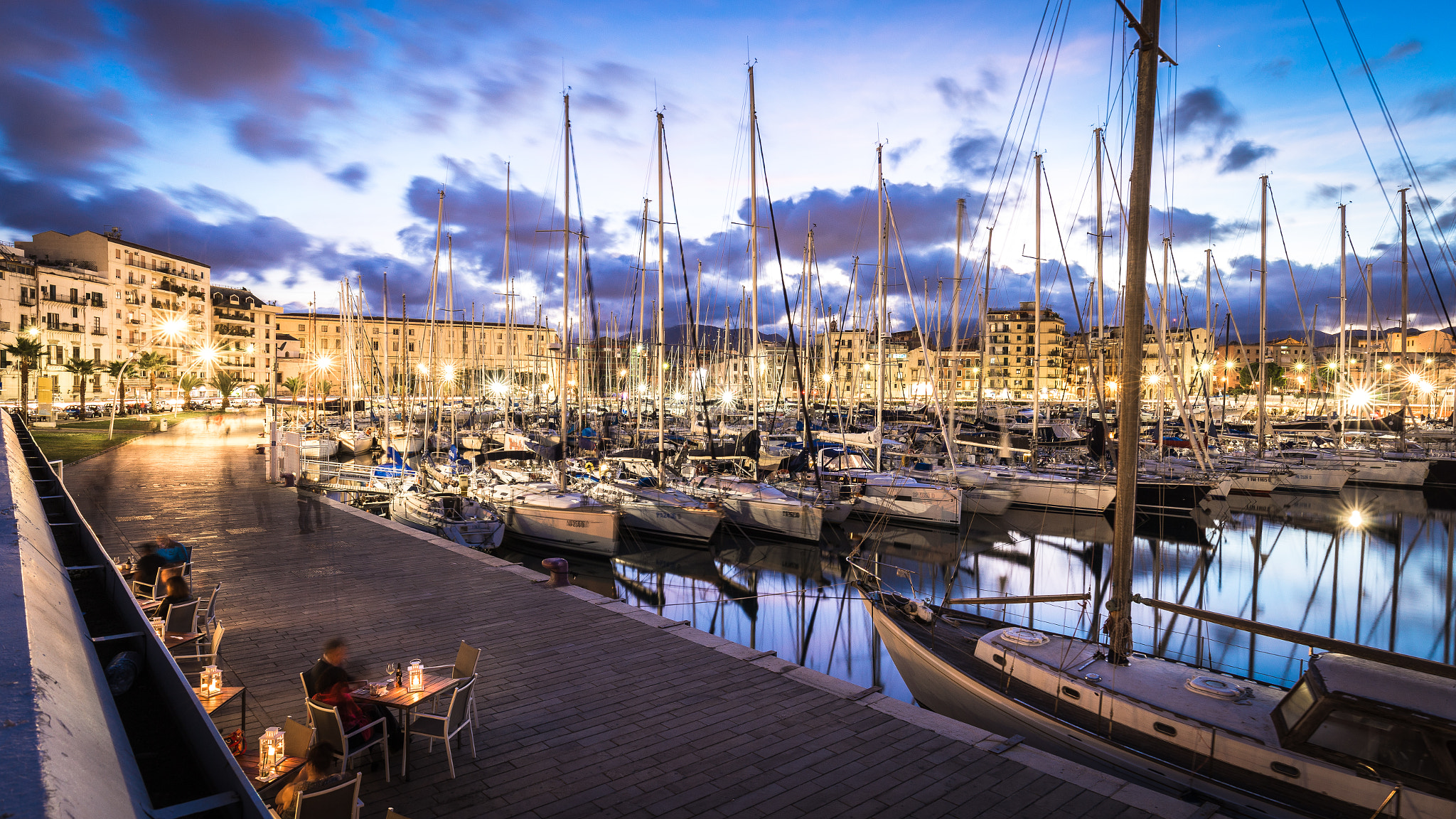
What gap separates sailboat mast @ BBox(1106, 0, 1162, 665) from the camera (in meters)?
7.80

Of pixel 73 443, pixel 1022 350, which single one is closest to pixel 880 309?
pixel 73 443

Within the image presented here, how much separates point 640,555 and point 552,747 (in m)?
14.8

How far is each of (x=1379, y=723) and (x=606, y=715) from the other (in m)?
7.00

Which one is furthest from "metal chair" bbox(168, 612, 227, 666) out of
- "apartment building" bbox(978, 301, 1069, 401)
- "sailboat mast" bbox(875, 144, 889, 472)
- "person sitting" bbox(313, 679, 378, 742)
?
"apartment building" bbox(978, 301, 1069, 401)

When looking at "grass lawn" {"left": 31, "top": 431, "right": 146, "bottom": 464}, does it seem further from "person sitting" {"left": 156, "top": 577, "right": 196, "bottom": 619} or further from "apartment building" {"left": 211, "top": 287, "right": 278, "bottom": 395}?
"apartment building" {"left": 211, "top": 287, "right": 278, "bottom": 395}

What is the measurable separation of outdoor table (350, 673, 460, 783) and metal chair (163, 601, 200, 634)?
114 inches

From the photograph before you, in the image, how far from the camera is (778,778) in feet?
19.8

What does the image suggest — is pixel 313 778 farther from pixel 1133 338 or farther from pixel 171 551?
pixel 1133 338

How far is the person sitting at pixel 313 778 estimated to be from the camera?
5031mm

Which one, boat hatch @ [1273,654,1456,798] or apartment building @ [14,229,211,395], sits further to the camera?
apartment building @ [14,229,211,395]

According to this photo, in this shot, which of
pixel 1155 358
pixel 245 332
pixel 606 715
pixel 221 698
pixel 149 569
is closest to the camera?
pixel 221 698

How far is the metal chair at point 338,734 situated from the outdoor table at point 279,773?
260 millimetres

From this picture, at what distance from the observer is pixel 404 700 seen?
626 centimetres

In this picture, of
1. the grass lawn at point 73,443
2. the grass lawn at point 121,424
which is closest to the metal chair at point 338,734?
the grass lawn at point 73,443
